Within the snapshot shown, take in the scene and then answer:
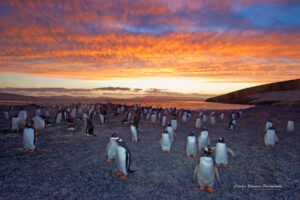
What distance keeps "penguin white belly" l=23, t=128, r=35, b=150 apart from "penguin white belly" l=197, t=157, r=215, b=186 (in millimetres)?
8356

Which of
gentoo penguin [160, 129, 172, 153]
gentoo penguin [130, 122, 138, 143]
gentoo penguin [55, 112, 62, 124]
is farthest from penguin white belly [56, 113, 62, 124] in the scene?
gentoo penguin [160, 129, 172, 153]

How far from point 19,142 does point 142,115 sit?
67.3 ft

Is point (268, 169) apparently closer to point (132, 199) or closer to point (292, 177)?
point (292, 177)

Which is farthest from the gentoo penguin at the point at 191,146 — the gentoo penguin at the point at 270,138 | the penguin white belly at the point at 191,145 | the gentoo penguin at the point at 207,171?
the gentoo penguin at the point at 270,138

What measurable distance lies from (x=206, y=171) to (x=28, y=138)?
8.82 metres

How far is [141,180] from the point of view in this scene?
7.00 meters

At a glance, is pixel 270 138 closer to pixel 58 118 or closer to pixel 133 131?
pixel 133 131

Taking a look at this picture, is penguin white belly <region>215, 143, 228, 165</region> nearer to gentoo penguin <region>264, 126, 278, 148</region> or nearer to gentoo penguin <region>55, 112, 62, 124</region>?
gentoo penguin <region>264, 126, 278, 148</region>

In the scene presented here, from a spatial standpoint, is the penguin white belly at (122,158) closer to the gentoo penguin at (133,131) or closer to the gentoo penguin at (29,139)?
the gentoo penguin at (133,131)

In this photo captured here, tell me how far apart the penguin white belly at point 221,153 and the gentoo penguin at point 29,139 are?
906 cm

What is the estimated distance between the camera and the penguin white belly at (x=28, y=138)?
31.0 ft

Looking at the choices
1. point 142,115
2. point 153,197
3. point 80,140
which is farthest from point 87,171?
point 142,115

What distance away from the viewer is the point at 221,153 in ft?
27.1

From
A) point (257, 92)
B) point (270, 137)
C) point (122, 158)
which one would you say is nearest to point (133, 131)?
point (122, 158)
